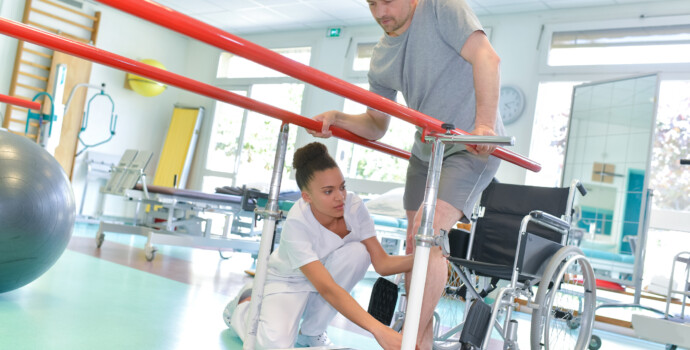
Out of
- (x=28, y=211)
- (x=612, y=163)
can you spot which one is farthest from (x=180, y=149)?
(x=28, y=211)

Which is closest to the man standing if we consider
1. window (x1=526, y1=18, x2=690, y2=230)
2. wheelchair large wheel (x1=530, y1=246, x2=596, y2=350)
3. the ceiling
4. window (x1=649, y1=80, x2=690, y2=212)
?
wheelchair large wheel (x1=530, y1=246, x2=596, y2=350)

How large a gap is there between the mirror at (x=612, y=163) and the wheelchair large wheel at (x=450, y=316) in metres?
1.30

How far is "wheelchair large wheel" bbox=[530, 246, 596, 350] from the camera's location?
80.5 inches

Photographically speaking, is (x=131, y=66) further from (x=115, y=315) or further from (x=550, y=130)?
(x=550, y=130)

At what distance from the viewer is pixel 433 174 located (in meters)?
1.26

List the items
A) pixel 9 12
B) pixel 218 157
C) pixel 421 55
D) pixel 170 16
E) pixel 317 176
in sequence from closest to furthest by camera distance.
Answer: pixel 170 16 < pixel 421 55 < pixel 317 176 < pixel 9 12 < pixel 218 157

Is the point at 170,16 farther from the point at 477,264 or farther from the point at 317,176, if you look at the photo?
the point at 477,264

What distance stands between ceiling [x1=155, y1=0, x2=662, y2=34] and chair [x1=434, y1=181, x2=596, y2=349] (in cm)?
346

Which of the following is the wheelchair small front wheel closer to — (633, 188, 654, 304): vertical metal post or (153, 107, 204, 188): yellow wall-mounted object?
(633, 188, 654, 304): vertical metal post

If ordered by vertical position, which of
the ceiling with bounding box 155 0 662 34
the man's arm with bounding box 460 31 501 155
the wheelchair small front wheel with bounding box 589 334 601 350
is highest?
the ceiling with bounding box 155 0 662 34

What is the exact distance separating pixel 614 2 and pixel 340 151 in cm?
330

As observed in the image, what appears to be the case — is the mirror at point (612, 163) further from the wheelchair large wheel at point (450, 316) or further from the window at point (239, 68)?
the window at point (239, 68)

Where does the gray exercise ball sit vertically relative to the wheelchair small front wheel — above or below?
above

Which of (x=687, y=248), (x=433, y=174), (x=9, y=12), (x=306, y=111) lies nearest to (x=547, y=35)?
(x=687, y=248)
